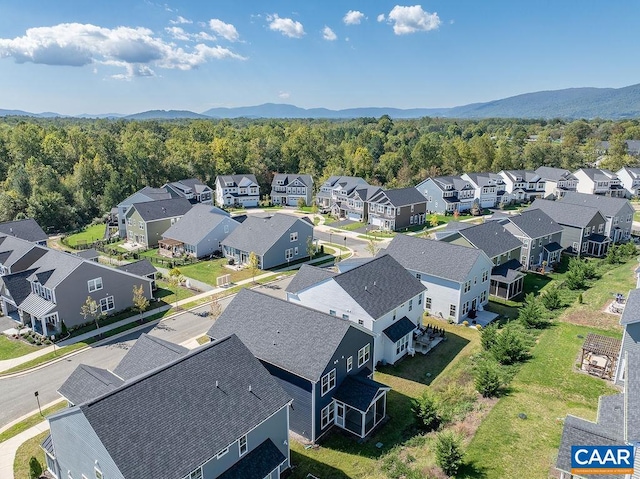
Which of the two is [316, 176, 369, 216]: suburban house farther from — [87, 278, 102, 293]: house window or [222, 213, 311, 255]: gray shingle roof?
[87, 278, 102, 293]: house window

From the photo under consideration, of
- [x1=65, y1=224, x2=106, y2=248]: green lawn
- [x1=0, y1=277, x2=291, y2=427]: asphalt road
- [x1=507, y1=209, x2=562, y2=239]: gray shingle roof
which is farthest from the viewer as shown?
[x1=65, y1=224, x2=106, y2=248]: green lawn

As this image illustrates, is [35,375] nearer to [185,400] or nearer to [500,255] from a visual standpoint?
[185,400]

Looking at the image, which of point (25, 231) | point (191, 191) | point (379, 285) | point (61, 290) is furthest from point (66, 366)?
point (191, 191)

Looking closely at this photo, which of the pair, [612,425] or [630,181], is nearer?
[612,425]

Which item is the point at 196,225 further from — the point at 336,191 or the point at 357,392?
the point at 357,392

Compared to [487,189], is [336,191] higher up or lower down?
higher up

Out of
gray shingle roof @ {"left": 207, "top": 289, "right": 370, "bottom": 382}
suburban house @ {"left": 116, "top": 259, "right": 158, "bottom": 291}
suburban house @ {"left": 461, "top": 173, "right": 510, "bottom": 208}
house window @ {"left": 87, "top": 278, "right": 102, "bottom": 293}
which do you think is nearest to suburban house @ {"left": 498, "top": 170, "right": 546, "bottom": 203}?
suburban house @ {"left": 461, "top": 173, "right": 510, "bottom": 208}

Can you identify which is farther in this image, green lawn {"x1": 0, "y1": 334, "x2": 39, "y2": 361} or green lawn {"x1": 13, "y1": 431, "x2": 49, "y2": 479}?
green lawn {"x1": 0, "y1": 334, "x2": 39, "y2": 361}
